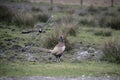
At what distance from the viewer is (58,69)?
1035 centimetres

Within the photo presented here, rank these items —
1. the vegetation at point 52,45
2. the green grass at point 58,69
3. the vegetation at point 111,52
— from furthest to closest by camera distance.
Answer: the vegetation at point 111,52 < the vegetation at point 52,45 < the green grass at point 58,69

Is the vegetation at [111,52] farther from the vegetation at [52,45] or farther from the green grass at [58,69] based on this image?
the green grass at [58,69]

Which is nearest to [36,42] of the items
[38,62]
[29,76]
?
[38,62]

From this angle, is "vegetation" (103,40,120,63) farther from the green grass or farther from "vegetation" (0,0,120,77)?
the green grass

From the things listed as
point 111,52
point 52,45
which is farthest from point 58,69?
point 52,45

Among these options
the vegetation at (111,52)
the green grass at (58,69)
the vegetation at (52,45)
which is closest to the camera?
the green grass at (58,69)

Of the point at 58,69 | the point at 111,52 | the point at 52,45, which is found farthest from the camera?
the point at 52,45

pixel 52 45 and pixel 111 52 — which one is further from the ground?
pixel 111 52

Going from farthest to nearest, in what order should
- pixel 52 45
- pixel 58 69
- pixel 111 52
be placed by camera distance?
pixel 52 45, pixel 111 52, pixel 58 69

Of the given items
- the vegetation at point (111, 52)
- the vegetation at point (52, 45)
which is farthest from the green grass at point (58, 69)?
the vegetation at point (111, 52)

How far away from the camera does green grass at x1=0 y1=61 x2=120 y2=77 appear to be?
9.81 metres

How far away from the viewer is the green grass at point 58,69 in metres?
9.81

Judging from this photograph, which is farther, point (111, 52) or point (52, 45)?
point (52, 45)

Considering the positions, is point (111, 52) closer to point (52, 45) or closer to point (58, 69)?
point (58, 69)
